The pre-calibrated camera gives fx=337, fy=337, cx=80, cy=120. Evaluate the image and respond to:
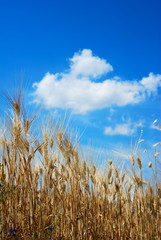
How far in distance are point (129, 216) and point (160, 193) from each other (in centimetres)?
53

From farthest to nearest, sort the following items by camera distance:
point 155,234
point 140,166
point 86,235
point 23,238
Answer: point 155,234 → point 140,166 → point 86,235 → point 23,238

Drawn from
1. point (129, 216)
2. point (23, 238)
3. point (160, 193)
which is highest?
point (160, 193)

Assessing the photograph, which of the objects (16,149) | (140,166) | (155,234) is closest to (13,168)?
(16,149)

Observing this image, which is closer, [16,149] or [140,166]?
[16,149]

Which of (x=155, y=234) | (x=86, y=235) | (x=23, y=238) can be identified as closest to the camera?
(x=23, y=238)

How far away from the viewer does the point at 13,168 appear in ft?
10.9

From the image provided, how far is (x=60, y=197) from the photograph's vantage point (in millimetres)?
3400

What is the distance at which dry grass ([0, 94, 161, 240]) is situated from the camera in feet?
10.7

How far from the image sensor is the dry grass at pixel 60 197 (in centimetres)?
327

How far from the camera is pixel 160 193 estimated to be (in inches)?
169

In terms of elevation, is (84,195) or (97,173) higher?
(97,173)

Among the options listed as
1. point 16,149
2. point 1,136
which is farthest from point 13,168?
point 1,136

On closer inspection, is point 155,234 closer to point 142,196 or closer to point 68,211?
point 142,196

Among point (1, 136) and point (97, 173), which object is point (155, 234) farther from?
point (1, 136)
